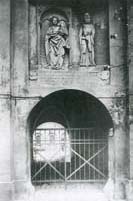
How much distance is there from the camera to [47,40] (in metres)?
11.9

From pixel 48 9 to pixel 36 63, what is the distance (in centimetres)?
181

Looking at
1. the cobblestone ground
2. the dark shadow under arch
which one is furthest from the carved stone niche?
the cobblestone ground

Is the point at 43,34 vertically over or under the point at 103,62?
over

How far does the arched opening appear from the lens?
1251 cm

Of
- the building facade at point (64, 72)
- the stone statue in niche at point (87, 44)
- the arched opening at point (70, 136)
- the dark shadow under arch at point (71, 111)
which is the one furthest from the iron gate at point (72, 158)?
the stone statue in niche at point (87, 44)

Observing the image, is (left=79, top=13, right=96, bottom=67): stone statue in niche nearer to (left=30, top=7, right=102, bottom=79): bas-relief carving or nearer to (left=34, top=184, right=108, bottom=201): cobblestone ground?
(left=30, top=7, right=102, bottom=79): bas-relief carving

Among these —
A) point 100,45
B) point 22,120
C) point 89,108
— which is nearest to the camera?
point 22,120

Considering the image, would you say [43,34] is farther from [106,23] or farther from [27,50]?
[106,23]

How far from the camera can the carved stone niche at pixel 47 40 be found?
11805mm

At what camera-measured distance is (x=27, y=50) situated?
11.5 meters

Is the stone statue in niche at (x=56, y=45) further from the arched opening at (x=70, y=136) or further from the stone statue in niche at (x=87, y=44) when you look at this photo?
the arched opening at (x=70, y=136)

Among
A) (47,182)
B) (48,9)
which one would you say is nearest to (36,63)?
(48,9)

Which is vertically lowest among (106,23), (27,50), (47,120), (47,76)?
(47,120)

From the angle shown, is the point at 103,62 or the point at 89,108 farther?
the point at 89,108
